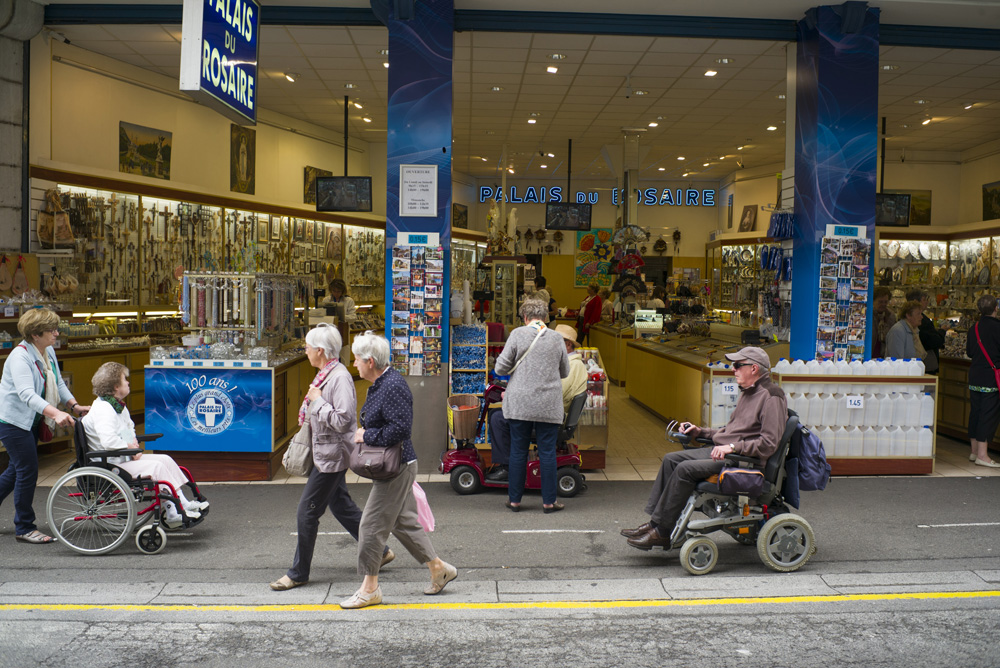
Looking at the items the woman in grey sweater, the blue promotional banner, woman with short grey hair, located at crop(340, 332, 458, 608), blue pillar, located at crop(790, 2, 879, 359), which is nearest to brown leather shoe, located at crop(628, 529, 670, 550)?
the woman in grey sweater

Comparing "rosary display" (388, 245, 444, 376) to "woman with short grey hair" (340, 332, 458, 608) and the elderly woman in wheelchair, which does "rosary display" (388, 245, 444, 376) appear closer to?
the elderly woman in wheelchair

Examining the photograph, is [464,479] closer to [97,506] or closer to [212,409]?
[212,409]

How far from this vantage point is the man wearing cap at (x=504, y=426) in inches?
243

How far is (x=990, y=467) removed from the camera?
288 inches

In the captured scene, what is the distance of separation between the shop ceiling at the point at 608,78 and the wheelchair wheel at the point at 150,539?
201 inches

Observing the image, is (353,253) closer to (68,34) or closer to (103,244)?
(103,244)

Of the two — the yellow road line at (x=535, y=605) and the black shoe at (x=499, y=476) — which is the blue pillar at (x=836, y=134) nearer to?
the black shoe at (x=499, y=476)

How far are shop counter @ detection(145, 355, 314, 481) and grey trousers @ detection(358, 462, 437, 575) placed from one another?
294cm

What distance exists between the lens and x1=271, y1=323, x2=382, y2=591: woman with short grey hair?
13.4ft

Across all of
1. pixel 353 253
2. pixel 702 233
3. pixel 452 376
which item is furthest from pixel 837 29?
pixel 702 233

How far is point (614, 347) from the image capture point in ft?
44.2

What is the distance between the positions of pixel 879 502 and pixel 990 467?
2.00m

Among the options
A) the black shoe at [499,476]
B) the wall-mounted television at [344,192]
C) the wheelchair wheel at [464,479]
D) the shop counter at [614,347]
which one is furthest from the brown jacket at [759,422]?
the shop counter at [614,347]

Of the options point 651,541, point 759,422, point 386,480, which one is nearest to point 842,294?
point 759,422
